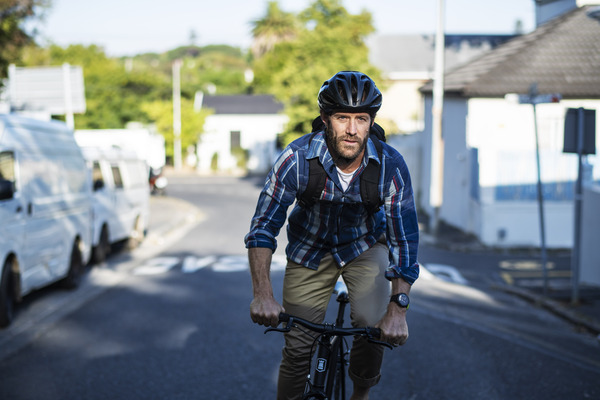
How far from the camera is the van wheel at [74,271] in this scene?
1009 centimetres

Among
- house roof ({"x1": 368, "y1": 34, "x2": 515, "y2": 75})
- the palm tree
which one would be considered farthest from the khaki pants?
the palm tree

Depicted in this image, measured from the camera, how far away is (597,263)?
10.6 m

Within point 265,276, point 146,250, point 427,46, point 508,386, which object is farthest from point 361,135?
point 427,46

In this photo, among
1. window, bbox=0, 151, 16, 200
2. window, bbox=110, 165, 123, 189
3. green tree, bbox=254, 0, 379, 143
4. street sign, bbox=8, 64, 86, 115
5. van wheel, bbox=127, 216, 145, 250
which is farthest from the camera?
street sign, bbox=8, 64, 86, 115

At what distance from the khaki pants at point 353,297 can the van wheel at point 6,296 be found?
4929mm

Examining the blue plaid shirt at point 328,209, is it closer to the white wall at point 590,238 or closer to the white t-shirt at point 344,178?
the white t-shirt at point 344,178

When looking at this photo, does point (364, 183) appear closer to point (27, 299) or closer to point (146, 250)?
point (27, 299)

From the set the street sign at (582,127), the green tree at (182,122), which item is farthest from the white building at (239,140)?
the street sign at (582,127)

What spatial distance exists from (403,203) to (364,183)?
8.4 inches

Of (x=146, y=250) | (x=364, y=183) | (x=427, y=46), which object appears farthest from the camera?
(x=427, y=46)

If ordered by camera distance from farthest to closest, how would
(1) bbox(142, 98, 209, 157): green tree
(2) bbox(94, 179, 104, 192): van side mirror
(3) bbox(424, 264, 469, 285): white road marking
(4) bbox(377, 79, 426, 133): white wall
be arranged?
(1) bbox(142, 98, 209, 157): green tree, (4) bbox(377, 79, 426, 133): white wall, (2) bbox(94, 179, 104, 192): van side mirror, (3) bbox(424, 264, 469, 285): white road marking

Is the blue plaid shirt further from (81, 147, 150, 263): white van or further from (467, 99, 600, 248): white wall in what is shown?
(467, 99, 600, 248): white wall

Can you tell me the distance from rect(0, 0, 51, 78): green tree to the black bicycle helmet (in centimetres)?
1452

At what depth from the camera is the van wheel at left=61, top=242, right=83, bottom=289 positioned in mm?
10086
